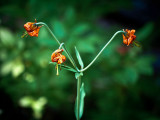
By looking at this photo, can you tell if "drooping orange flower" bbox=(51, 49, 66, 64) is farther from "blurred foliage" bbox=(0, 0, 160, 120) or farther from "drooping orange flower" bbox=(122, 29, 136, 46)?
"blurred foliage" bbox=(0, 0, 160, 120)

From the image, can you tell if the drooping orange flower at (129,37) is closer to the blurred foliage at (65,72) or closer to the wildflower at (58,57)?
the wildflower at (58,57)

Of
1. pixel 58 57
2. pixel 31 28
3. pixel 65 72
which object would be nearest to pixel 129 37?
pixel 58 57

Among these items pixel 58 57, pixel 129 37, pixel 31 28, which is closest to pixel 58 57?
pixel 58 57

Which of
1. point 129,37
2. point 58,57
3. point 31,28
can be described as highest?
point 31,28

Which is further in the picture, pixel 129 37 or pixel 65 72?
pixel 65 72

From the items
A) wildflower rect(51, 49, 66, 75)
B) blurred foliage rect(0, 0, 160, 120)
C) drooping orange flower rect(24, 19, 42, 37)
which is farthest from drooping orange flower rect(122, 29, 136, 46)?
blurred foliage rect(0, 0, 160, 120)

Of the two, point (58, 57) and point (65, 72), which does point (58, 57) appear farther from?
point (65, 72)

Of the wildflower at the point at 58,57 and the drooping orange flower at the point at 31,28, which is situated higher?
the drooping orange flower at the point at 31,28

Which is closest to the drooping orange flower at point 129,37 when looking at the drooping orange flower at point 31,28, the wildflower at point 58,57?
the wildflower at point 58,57

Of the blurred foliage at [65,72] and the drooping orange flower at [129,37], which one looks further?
the blurred foliage at [65,72]

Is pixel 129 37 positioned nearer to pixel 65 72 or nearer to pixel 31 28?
pixel 31 28

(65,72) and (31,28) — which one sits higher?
(31,28)
